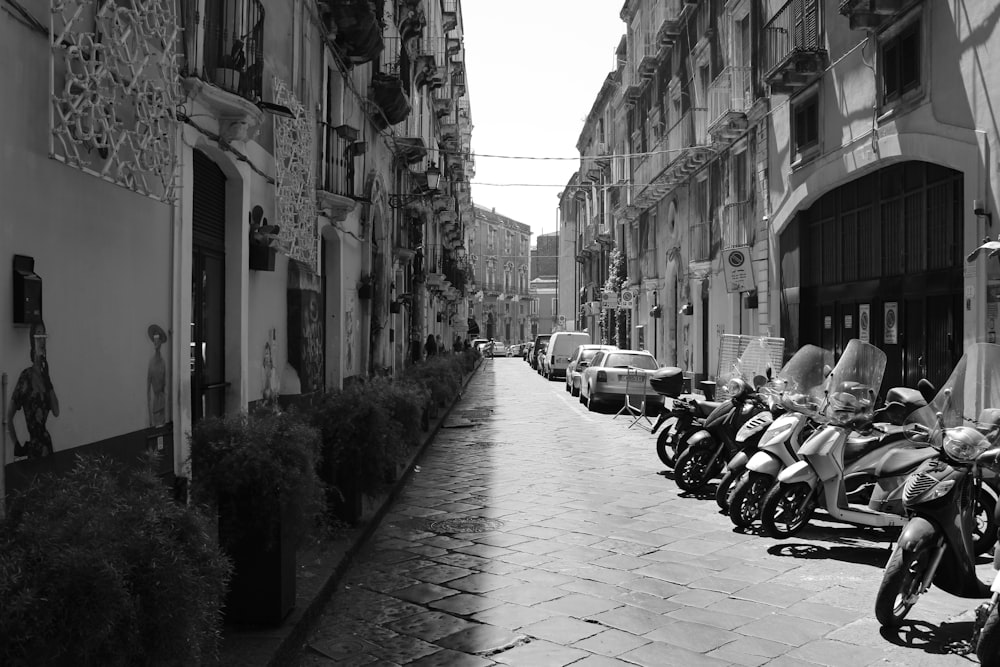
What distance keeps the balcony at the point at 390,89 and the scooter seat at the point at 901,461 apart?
41.0 feet

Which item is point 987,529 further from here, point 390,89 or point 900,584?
point 390,89

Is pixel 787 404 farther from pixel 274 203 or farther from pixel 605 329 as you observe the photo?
pixel 605 329

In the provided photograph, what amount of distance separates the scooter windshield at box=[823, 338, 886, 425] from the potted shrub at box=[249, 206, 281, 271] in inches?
223

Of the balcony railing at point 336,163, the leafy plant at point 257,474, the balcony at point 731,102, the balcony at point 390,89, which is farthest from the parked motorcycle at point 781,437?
the balcony at point 731,102

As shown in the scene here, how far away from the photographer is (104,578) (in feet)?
8.29

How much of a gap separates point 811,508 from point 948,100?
23.2 ft

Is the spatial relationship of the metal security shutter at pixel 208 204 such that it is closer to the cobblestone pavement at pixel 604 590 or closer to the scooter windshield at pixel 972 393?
the cobblestone pavement at pixel 604 590

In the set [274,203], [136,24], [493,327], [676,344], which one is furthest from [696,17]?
[493,327]

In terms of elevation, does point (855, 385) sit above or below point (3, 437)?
above

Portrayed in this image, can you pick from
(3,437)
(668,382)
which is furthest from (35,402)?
(668,382)

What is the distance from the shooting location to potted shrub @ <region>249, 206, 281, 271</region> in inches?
370

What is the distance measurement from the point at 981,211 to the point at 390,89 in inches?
395

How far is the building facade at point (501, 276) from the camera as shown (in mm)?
89500

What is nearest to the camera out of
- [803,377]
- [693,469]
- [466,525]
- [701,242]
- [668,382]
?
[466,525]
